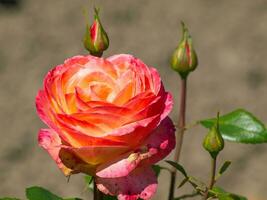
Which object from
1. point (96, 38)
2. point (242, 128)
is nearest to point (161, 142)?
point (96, 38)

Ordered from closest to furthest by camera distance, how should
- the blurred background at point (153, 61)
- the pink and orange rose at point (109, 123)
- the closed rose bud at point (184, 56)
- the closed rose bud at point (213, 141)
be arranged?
the pink and orange rose at point (109, 123) → the closed rose bud at point (213, 141) → the closed rose bud at point (184, 56) → the blurred background at point (153, 61)

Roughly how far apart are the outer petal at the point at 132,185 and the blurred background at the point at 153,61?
5.98 feet

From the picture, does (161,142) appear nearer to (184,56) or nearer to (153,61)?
(184,56)

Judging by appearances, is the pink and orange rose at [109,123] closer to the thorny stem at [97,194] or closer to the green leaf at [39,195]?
the thorny stem at [97,194]

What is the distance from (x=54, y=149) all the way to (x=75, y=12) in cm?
258

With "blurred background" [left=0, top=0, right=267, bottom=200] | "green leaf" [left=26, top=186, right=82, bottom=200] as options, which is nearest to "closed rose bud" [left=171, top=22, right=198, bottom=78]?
"green leaf" [left=26, top=186, right=82, bottom=200]

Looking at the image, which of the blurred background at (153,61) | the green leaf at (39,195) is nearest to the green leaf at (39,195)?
the green leaf at (39,195)

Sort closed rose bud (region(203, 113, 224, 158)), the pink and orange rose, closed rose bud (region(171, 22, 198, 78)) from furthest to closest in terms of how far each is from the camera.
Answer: closed rose bud (region(171, 22, 198, 78)) < closed rose bud (region(203, 113, 224, 158)) < the pink and orange rose

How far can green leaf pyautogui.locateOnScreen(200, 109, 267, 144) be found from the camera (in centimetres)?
100

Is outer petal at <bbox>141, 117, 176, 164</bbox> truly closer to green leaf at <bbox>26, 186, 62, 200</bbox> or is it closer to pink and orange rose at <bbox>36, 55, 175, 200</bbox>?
pink and orange rose at <bbox>36, 55, 175, 200</bbox>

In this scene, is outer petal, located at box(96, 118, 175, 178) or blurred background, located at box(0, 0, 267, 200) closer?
outer petal, located at box(96, 118, 175, 178)

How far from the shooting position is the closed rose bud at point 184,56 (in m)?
0.95

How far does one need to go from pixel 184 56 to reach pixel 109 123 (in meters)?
0.25

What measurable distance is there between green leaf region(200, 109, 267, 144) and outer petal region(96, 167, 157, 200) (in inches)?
10.5
